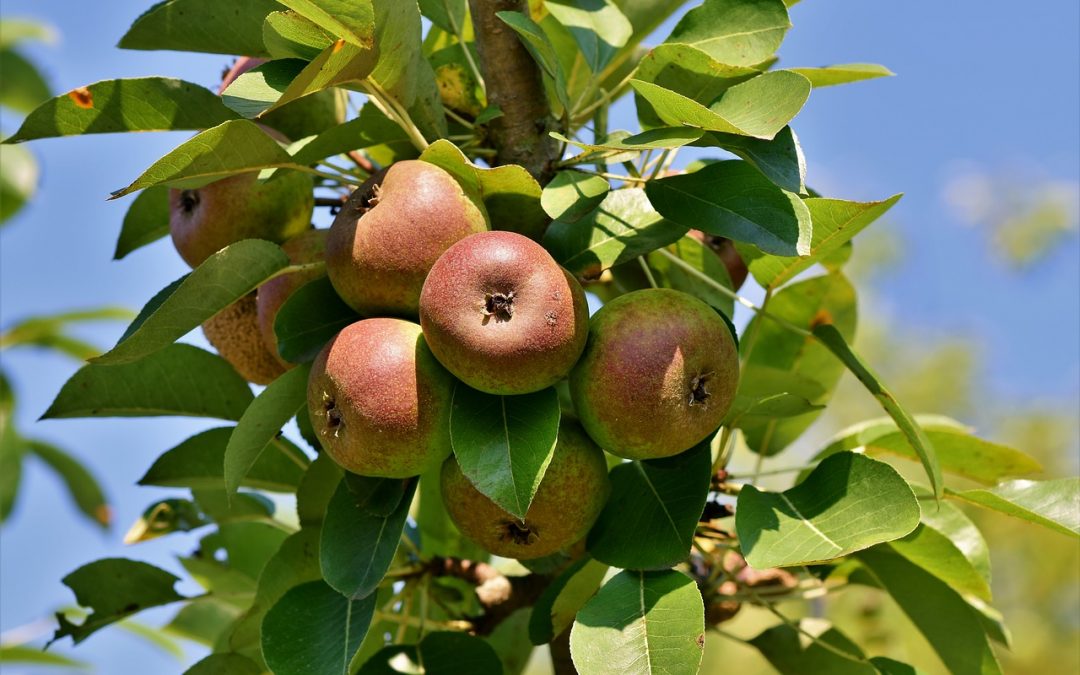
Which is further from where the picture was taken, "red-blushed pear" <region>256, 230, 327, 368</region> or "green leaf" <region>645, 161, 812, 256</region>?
"red-blushed pear" <region>256, 230, 327, 368</region>

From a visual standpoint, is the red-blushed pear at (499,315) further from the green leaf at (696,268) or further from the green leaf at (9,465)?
the green leaf at (9,465)

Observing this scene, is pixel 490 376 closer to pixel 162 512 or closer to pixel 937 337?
pixel 162 512

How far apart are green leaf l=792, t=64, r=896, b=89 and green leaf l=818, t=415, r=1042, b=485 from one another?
0.59 metres

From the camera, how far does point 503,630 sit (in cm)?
193

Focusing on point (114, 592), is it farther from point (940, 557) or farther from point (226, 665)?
point (940, 557)

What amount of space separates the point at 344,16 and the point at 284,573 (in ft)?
2.70

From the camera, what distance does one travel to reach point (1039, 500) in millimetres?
1538

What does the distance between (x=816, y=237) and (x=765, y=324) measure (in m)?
0.57

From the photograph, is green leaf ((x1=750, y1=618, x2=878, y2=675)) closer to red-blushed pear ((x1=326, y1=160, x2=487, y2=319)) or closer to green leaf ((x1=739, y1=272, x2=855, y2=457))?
green leaf ((x1=739, y1=272, x2=855, y2=457))

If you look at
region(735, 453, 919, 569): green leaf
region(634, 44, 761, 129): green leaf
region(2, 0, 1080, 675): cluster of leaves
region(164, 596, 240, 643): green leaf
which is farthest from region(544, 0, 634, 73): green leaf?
region(164, 596, 240, 643): green leaf

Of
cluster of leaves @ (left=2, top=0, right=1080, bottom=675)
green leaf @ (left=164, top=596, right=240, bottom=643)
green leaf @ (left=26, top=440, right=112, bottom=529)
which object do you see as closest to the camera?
cluster of leaves @ (left=2, top=0, right=1080, bottom=675)

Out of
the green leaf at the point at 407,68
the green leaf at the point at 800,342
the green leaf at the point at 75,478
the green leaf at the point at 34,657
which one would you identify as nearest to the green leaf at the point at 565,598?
the green leaf at the point at 800,342

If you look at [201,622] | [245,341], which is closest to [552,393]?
[245,341]

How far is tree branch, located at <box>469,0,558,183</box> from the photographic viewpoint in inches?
59.8
